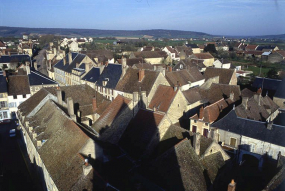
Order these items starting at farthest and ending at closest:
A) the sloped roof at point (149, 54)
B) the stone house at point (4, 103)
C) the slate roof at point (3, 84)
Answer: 1. the sloped roof at point (149, 54)
2. the slate roof at point (3, 84)
3. the stone house at point (4, 103)

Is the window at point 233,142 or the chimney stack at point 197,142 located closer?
the chimney stack at point 197,142

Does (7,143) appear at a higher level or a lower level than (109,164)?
lower

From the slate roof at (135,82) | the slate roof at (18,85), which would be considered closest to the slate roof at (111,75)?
the slate roof at (135,82)

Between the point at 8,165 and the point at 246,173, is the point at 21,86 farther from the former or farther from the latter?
the point at 246,173

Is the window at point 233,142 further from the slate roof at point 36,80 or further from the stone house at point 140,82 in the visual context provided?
the slate roof at point 36,80

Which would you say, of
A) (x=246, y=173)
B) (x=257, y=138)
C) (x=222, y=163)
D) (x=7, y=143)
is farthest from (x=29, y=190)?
(x=257, y=138)

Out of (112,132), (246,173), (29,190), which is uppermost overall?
(112,132)

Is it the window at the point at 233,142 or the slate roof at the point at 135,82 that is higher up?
the slate roof at the point at 135,82
